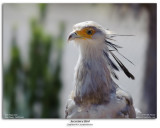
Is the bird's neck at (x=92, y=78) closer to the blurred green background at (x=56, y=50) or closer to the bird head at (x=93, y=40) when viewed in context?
the bird head at (x=93, y=40)

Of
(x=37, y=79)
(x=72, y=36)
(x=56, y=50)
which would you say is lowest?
(x=37, y=79)

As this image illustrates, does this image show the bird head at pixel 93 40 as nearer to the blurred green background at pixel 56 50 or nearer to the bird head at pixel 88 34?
the bird head at pixel 88 34

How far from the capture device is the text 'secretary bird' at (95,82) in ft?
6.53

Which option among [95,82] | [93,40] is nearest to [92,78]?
[95,82]

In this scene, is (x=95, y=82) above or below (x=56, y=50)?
below

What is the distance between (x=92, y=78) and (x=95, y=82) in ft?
0.12

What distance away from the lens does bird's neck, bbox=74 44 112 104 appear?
2014mm

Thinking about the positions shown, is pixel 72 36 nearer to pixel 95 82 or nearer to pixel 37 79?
pixel 95 82

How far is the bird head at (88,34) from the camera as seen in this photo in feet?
6.67

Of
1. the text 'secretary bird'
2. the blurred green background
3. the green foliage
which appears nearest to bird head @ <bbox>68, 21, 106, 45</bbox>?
the text 'secretary bird'

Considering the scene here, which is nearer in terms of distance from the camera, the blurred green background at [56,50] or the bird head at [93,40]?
the bird head at [93,40]

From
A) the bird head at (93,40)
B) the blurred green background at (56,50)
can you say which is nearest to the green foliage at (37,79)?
the blurred green background at (56,50)

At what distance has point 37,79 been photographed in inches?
102

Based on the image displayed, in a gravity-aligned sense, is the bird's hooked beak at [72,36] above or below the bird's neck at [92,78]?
above
